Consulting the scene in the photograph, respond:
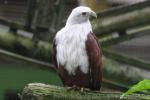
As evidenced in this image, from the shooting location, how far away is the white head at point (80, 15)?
2078mm

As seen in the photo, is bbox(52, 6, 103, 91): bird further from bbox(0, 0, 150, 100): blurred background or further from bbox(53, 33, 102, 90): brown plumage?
bbox(0, 0, 150, 100): blurred background

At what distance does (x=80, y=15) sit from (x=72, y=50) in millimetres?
169

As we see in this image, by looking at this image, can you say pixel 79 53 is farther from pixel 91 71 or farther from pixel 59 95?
pixel 59 95

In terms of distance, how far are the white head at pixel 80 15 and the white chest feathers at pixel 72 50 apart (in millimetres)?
48

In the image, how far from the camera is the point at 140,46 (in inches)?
122

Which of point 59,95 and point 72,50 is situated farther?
point 72,50

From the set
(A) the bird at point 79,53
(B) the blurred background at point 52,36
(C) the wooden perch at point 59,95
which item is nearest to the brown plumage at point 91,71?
(A) the bird at point 79,53

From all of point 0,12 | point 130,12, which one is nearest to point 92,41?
point 130,12

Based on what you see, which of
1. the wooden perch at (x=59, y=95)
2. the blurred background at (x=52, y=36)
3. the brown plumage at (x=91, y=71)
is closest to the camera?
the wooden perch at (x=59, y=95)

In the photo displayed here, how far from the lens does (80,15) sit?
2.11m

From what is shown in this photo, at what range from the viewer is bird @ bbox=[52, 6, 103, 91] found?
2010mm

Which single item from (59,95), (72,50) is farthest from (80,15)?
(59,95)

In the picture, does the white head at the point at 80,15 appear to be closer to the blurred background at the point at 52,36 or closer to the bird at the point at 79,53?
the bird at the point at 79,53

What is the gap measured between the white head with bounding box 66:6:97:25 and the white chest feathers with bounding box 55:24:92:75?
0.16 feet
